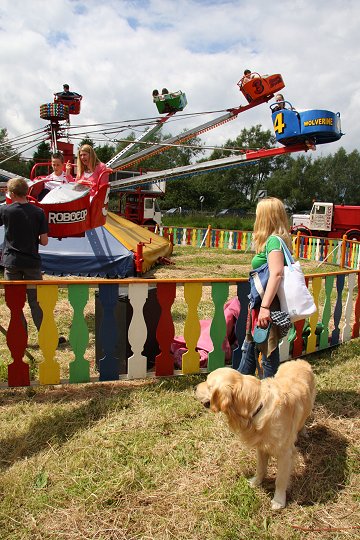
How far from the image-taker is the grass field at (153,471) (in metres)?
2.06

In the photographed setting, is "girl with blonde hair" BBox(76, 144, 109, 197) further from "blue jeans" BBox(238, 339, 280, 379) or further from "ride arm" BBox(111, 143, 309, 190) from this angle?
"ride arm" BBox(111, 143, 309, 190)

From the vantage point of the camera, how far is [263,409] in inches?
80.4

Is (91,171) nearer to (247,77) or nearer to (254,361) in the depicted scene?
(254,361)

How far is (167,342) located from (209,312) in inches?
106

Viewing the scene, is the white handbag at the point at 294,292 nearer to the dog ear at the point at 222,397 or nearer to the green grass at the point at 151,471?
the dog ear at the point at 222,397

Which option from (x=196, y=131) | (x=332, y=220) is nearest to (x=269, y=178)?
(x=332, y=220)

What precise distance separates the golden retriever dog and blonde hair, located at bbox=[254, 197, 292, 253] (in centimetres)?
88

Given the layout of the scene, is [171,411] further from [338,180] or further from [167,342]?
[338,180]

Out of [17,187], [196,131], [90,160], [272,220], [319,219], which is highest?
[196,131]

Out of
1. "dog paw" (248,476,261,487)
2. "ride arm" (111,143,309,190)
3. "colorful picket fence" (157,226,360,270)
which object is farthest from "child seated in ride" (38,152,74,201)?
"colorful picket fence" (157,226,360,270)

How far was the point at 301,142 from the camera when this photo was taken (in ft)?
31.9

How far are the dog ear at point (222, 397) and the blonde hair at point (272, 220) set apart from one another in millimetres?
1057

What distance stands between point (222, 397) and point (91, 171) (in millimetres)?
3994

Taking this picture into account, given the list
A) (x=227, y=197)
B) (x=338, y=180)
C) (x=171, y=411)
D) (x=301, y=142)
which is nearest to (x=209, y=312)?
(x=171, y=411)
